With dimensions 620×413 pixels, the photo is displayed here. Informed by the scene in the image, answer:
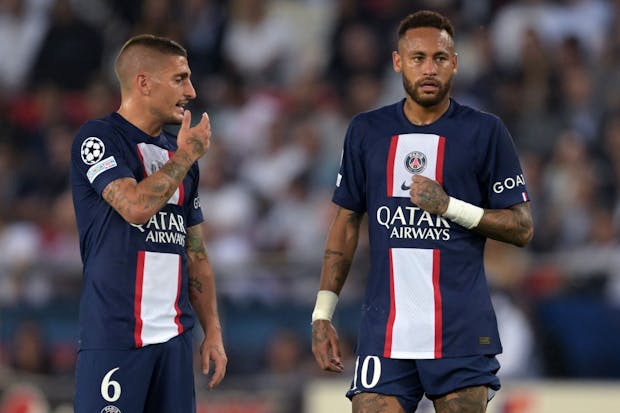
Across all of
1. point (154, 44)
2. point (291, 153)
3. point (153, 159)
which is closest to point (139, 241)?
point (153, 159)

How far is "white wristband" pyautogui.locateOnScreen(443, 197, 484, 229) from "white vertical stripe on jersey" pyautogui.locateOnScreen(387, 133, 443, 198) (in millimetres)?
224

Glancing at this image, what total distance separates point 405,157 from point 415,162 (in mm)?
59

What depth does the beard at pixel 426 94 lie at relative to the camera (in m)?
6.57

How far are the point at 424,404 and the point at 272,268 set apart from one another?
2.48 m

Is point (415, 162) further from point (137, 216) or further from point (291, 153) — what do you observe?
point (291, 153)

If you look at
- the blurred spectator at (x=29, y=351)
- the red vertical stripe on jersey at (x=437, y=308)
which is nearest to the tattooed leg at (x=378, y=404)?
the red vertical stripe on jersey at (x=437, y=308)

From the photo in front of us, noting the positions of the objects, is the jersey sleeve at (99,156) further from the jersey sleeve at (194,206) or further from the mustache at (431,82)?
the mustache at (431,82)

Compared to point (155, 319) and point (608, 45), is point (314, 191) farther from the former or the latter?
point (155, 319)

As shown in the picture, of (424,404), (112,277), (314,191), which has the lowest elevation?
(424,404)

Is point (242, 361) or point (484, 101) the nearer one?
point (242, 361)

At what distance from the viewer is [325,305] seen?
268 inches

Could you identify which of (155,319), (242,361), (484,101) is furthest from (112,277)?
(484,101)

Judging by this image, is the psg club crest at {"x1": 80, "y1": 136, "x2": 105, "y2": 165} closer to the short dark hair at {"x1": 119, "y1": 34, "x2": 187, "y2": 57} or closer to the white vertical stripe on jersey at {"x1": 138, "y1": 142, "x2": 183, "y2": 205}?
the white vertical stripe on jersey at {"x1": 138, "y1": 142, "x2": 183, "y2": 205}

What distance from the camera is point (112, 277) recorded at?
21.1 feet
